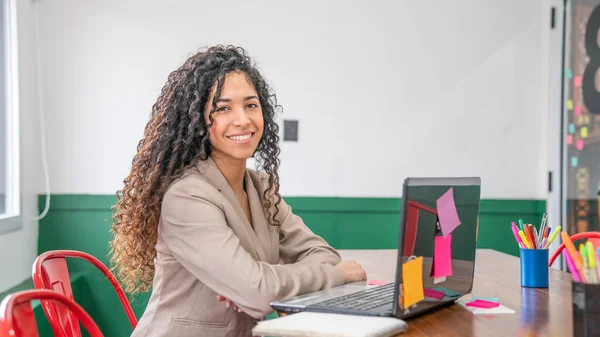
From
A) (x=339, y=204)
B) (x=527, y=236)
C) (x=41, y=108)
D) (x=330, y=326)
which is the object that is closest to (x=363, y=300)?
(x=330, y=326)

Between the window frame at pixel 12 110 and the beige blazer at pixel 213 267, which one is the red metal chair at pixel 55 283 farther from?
the window frame at pixel 12 110

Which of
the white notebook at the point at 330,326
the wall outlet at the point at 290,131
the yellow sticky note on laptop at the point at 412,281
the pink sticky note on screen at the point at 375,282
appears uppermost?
the wall outlet at the point at 290,131

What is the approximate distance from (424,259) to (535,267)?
53 centimetres

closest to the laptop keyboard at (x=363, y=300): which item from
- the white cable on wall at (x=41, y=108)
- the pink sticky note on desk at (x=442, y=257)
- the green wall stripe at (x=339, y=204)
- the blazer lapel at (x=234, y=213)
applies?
the pink sticky note on desk at (x=442, y=257)

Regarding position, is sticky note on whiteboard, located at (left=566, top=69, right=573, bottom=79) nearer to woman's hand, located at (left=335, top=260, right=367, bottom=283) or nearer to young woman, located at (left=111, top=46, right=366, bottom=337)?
young woman, located at (left=111, top=46, right=366, bottom=337)

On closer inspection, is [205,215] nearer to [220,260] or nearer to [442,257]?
[220,260]

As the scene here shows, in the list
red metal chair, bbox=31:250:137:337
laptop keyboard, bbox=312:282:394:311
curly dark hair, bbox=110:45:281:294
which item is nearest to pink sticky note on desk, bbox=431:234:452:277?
laptop keyboard, bbox=312:282:394:311

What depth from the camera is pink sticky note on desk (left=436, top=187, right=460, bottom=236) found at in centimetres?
131

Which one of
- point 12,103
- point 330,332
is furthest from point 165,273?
point 12,103

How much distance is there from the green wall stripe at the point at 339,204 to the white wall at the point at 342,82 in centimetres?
4

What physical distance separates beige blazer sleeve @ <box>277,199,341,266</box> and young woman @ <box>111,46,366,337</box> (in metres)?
0.01

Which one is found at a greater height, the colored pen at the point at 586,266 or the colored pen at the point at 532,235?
the colored pen at the point at 586,266

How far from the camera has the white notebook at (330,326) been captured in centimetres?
109

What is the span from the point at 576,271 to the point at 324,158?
8.27 feet
